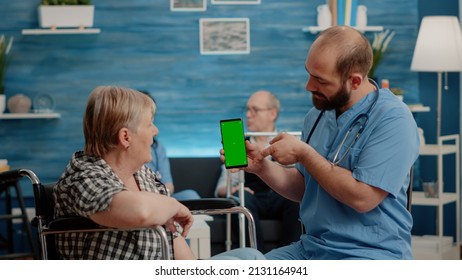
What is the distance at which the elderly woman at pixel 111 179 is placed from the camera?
2.21m

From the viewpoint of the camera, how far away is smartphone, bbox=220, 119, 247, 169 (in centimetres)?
244

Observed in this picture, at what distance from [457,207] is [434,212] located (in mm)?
285

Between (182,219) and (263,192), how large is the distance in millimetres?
2604

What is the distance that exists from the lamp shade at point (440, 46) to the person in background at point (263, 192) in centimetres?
91

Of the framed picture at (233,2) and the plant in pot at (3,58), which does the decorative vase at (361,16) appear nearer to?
the framed picture at (233,2)

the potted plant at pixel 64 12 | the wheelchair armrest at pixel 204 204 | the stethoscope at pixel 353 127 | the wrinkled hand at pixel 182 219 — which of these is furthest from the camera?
the potted plant at pixel 64 12

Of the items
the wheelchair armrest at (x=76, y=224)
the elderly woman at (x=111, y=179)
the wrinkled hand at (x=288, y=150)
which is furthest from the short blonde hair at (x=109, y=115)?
the wrinkled hand at (x=288, y=150)

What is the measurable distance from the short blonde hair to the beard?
0.50 m

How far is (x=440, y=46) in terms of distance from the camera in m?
5.12

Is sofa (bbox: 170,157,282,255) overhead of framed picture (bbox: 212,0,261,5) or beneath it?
beneath

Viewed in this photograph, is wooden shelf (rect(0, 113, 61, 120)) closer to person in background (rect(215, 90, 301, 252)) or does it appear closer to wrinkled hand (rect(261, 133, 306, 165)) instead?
person in background (rect(215, 90, 301, 252))

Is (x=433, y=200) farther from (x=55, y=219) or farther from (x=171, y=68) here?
(x=55, y=219)

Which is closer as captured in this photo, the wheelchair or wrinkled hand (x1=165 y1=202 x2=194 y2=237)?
Result: the wheelchair

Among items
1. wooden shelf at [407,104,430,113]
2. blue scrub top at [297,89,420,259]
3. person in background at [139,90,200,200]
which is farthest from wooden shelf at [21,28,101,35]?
blue scrub top at [297,89,420,259]
